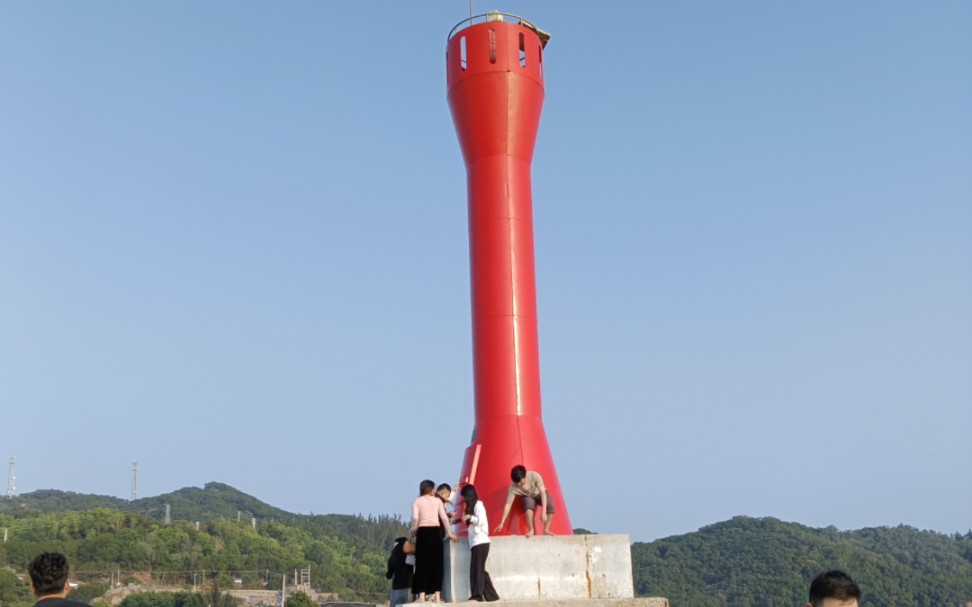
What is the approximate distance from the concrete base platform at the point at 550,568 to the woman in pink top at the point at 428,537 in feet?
0.52

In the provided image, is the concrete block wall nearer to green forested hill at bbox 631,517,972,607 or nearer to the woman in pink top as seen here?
the woman in pink top

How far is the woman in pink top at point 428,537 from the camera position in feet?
32.6

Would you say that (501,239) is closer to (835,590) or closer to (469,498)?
(469,498)

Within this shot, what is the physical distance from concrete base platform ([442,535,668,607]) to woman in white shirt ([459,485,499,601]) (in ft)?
0.64

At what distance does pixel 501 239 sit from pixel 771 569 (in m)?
70.0

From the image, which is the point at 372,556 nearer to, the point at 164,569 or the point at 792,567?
the point at 164,569

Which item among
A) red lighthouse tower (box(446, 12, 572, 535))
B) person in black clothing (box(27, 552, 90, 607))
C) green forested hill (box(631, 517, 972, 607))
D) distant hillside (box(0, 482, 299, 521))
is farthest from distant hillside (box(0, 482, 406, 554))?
person in black clothing (box(27, 552, 90, 607))

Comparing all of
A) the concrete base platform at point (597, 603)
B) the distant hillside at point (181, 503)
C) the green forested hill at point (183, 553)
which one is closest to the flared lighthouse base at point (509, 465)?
the concrete base platform at point (597, 603)

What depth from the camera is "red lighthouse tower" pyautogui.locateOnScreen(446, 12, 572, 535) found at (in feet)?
40.2

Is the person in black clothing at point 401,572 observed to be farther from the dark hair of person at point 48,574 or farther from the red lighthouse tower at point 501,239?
the dark hair of person at point 48,574

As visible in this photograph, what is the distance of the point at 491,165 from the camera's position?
1329 cm

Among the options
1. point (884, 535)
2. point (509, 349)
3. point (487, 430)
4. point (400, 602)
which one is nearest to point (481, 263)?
point (509, 349)

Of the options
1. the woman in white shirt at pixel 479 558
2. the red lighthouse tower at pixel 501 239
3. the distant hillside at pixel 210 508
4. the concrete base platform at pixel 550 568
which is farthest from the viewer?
the distant hillside at pixel 210 508

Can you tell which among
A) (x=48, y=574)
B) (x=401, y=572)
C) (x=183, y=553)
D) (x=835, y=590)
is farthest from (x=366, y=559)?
(x=835, y=590)
